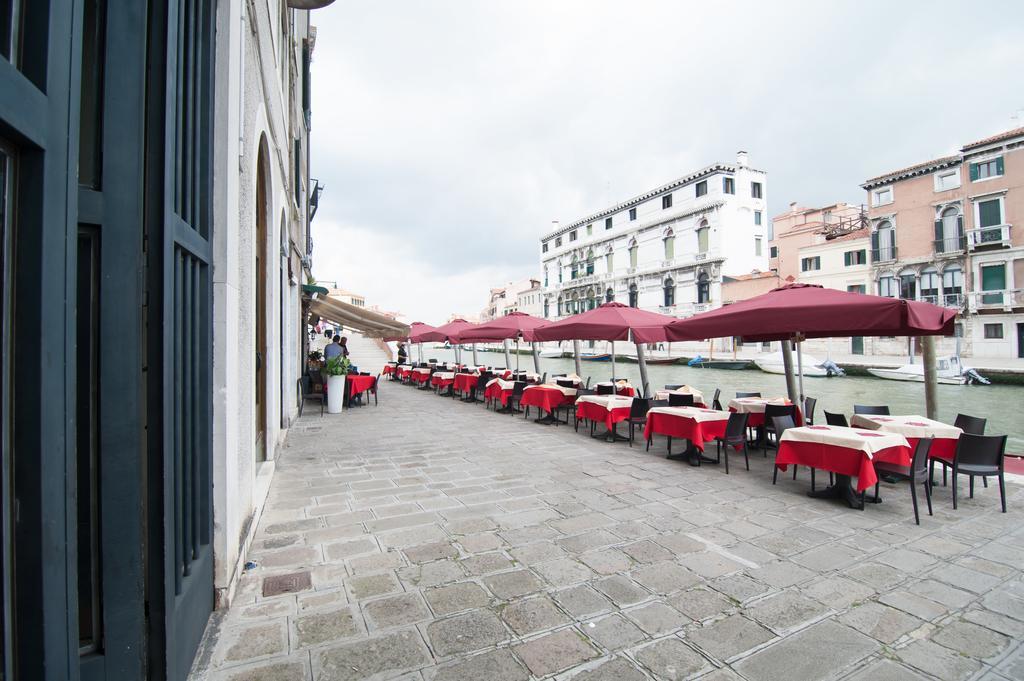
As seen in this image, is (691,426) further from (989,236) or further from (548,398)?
(989,236)

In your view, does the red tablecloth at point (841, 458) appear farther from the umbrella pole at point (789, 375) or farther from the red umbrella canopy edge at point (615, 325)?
the red umbrella canopy edge at point (615, 325)

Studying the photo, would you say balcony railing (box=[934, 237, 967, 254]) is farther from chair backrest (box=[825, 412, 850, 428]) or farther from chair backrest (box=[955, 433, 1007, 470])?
chair backrest (box=[955, 433, 1007, 470])

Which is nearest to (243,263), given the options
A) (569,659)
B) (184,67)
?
(184,67)

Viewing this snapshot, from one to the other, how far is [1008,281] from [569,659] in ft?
121

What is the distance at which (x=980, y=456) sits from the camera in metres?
4.55

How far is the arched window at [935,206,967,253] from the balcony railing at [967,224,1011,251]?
21.0 inches

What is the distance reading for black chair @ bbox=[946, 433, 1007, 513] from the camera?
447 cm

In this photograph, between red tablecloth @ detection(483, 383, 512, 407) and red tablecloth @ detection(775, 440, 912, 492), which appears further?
red tablecloth @ detection(483, 383, 512, 407)

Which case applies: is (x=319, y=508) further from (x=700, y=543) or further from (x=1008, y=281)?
(x=1008, y=281)

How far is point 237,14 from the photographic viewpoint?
109 inches

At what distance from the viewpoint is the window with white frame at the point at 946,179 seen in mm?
28656

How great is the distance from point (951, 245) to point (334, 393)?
35982mm
